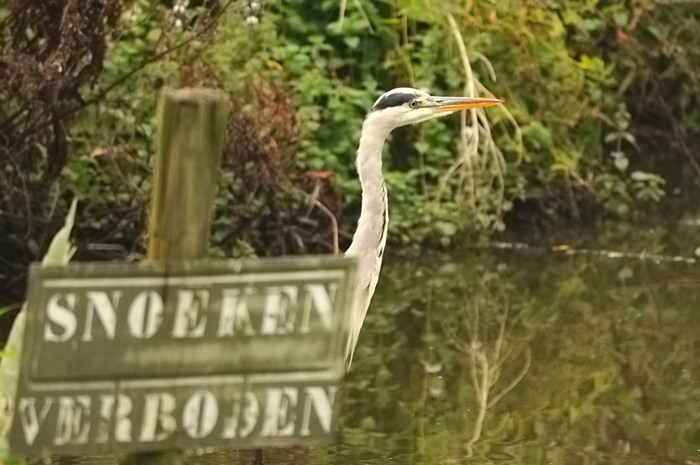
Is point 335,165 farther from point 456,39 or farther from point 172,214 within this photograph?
point 172,214

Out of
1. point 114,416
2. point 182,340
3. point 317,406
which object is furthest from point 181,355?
point 317,406

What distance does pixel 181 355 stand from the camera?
8.00 ft

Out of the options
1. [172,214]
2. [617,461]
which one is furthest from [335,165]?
[172,214]

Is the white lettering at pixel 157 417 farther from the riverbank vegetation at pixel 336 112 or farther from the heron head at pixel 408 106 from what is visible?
the riverbank vegetation at pixel 336 112

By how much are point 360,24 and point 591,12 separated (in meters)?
2.34

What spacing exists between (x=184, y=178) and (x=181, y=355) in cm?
32

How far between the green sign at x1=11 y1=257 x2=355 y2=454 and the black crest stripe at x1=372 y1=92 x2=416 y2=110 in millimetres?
3593

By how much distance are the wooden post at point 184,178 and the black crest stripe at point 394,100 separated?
138 inches

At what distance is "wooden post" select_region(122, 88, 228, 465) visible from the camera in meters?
2.54

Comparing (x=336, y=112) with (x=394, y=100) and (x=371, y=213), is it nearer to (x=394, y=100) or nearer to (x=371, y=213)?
(x=394, y=100)

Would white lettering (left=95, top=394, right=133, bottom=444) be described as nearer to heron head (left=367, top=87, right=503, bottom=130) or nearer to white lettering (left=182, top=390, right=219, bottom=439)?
white lettering (left=182, top=390, right=219, bottom=439)

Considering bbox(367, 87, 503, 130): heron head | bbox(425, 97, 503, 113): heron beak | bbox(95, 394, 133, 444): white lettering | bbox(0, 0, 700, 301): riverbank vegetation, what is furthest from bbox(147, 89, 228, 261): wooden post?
bbox(0, 0, 700, 301): riverbank vegetation

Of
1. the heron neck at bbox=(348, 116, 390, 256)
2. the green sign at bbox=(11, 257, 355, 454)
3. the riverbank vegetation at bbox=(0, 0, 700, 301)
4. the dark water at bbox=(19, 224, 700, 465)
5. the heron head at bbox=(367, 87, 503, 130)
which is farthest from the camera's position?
the riverbank vegetation at bbox=(0, 0, 700, 301)

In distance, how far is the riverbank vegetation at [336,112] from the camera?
27.1 feet
